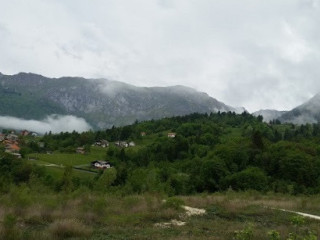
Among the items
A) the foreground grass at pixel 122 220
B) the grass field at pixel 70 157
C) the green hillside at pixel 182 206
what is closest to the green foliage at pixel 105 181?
the green hillside at pixel 182 206

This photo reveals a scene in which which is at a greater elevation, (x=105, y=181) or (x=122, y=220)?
(x=122, y=220)

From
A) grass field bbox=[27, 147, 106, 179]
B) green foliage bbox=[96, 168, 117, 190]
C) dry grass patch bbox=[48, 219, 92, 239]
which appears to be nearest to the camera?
dry grass patch bbox=[48, 219, 92, 239]

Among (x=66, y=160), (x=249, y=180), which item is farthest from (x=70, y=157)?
(x=249, y=180)

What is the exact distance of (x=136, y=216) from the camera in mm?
19547

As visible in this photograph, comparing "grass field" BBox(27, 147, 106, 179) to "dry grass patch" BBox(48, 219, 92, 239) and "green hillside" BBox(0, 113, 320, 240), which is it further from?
"dry grass patch" BBox(48, 219, 92, 239)

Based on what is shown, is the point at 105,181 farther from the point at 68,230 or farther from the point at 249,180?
the point at 68,230

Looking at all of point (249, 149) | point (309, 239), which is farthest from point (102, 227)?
point (249, 149)

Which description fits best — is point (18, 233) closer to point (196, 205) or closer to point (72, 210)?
point (72, 210)

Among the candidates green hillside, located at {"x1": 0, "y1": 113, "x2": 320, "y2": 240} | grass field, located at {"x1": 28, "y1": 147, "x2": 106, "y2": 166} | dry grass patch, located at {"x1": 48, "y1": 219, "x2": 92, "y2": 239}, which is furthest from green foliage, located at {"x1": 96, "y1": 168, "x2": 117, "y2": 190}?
grass field, located at {"x1": 28, "y1": 147, "x2": 106, "y2": 166}

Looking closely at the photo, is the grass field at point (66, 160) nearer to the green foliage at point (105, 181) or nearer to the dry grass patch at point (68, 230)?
the green foliage at point (105, 181)

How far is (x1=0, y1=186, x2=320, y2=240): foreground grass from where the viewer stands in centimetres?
1476

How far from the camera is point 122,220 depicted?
59.2ft

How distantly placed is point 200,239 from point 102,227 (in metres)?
4.99

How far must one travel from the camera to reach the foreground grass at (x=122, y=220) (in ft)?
48.4
